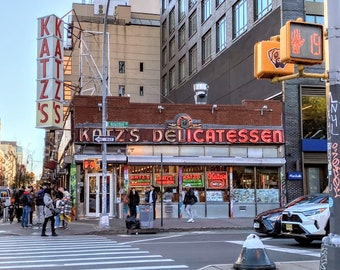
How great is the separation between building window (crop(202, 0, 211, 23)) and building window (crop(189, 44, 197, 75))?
3331mm

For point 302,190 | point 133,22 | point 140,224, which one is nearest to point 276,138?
point 302,190

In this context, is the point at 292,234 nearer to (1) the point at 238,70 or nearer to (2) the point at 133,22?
(1) the point at 238,70

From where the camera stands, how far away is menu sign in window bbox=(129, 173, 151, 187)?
86.2ft

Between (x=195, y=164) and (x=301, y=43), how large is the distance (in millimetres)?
20548

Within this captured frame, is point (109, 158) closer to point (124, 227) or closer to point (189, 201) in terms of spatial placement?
point (189, 201)

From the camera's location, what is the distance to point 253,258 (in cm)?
809

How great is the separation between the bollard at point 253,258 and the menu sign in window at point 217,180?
18550 millimetres

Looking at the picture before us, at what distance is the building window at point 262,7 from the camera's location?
29377mm

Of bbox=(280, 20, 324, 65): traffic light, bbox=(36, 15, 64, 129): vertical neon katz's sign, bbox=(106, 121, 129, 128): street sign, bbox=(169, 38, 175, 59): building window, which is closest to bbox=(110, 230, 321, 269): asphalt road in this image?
bbox=(280, 20, 324, 65): traffic light

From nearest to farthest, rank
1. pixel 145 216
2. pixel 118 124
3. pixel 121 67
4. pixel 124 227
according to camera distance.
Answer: pixel 145 216, pixel 124 227, pixel 118 124, pixel 121 67

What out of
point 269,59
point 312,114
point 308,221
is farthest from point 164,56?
point 269,59

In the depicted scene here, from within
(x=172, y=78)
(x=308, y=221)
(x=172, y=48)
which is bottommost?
(x=308, y=221)

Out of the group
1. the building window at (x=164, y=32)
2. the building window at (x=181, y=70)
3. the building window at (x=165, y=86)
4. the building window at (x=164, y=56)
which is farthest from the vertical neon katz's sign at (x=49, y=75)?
→ the building window at (x=164, y=32)

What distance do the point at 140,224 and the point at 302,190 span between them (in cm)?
1083
